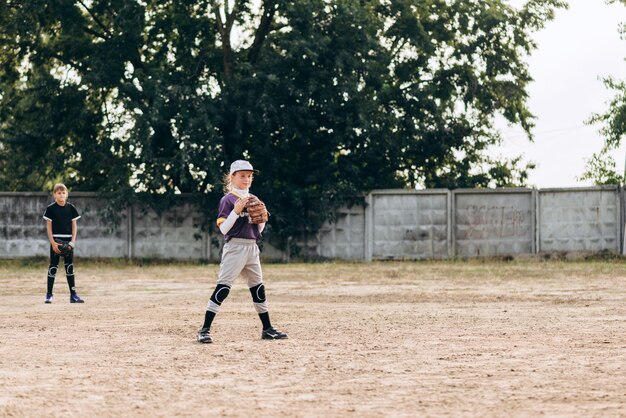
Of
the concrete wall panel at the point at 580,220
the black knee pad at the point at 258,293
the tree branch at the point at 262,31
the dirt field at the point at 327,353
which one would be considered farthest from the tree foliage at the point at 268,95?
the black knee pad at the point at 258,293

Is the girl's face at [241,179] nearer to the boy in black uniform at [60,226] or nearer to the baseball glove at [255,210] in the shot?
the baseball glove at [255,210]

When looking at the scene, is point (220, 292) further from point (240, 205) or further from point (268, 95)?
point (268, 95)

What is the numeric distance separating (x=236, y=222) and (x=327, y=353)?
1861mm

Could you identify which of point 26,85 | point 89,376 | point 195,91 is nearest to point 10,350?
point 89,376

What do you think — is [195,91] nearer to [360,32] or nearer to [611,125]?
[360,32]

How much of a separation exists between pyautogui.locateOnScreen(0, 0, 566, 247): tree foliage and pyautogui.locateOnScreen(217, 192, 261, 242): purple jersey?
18.3 m

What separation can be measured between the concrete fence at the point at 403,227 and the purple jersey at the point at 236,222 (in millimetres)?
20120

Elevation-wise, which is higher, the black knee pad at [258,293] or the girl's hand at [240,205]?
the girl's hand at [240,205]

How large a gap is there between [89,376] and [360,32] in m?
23.0

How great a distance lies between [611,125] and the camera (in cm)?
3356

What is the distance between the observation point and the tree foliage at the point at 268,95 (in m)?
31.2

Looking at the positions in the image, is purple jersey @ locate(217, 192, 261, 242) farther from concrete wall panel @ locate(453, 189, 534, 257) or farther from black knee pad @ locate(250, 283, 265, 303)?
concrete wall panel @ locate(453, 189, 534, 257)

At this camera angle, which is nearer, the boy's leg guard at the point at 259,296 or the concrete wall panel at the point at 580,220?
the boy's leg guard at the point at 259,296

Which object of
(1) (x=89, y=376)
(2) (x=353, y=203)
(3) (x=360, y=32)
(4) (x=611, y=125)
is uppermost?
(3) (x=360, y=32)
